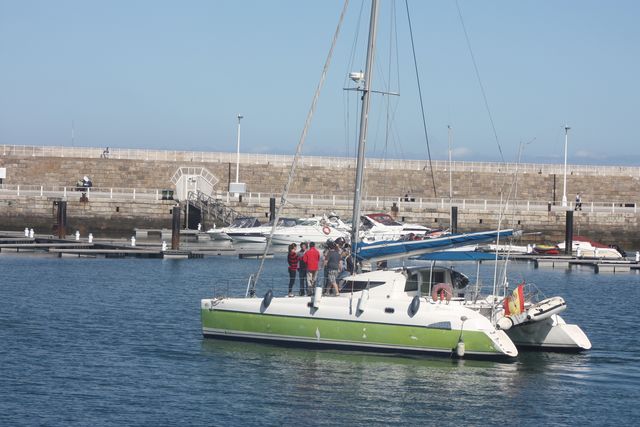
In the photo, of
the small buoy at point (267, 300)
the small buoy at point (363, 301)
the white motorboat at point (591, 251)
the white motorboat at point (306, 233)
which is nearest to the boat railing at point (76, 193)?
the white motorboat at point (306, 233)

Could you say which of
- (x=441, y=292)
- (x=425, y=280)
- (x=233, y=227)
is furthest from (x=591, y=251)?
(x=441, y=292)

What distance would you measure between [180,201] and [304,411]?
4596cm

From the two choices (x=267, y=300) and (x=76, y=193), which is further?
(x=76, y=193)

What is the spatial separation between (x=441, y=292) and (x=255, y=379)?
14.5 feet

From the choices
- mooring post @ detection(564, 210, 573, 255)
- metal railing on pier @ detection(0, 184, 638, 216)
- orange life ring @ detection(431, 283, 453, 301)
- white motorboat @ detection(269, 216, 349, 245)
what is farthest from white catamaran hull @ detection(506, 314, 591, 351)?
metal railing on pier @ detection(0, 184, 638, 216)

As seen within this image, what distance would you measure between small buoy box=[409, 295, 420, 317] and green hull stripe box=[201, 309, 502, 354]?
289 millimetres

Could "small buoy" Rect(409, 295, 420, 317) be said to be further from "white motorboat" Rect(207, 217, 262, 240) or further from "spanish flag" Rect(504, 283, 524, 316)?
"white motorboat" Rect(207, 217, 262, 240)

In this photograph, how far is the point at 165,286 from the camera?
36312 mm

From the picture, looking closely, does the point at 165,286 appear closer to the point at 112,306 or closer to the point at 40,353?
the point at 112,306

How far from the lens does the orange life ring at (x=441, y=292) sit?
23016 millimetres

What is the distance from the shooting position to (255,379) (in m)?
21.1

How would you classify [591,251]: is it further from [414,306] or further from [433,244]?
[414,306]

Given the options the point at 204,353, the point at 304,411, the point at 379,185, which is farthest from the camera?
the point at 379,185

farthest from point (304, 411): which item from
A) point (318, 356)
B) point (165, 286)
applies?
point (165, 286)
